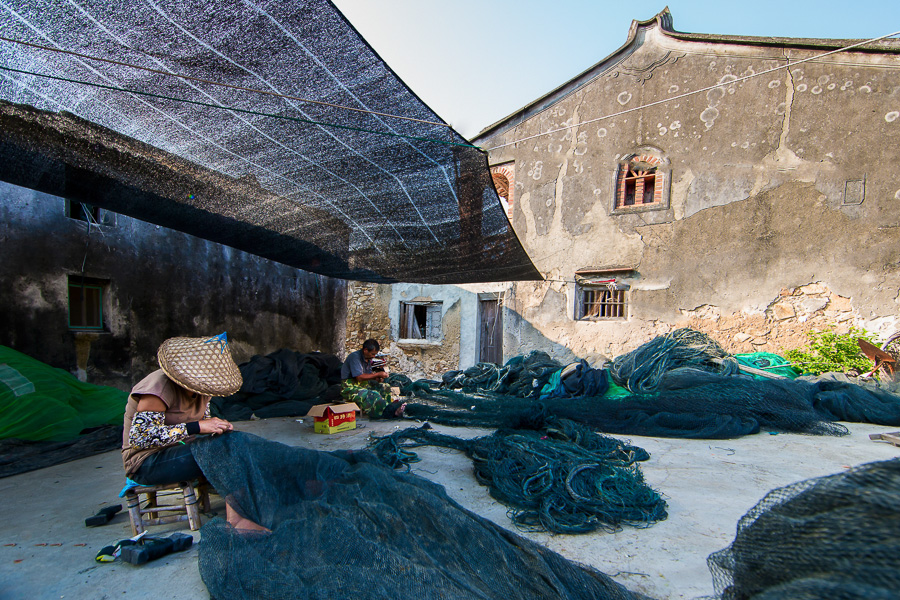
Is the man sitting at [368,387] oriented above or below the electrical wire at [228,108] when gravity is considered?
below

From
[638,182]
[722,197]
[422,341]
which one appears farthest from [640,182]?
[422,341]

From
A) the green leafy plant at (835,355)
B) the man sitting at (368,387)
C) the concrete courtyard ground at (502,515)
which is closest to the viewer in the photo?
the concrete courtyard ground at (502,515)

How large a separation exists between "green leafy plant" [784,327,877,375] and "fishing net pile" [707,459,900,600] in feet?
23.5

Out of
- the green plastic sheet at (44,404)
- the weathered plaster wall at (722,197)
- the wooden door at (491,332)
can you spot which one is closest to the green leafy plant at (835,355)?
the weathered plaster wall at (722,197)

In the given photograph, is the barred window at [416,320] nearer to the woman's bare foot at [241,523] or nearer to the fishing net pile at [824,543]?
the woman's bare foot at [241,523]

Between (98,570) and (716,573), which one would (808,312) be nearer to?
(716,573)

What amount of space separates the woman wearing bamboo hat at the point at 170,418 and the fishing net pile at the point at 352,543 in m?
0.13

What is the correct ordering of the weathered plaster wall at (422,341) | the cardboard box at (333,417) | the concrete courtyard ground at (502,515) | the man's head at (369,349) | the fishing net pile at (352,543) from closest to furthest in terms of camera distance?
the fishing net pile at (352,543), the concrete courtyard ground at (502,515), the cardboard box at (333,417), the man's head at (369,349), the weathered plaster wall at (422,341)

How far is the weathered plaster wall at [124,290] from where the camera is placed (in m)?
5.85

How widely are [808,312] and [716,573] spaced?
7600 millimetres

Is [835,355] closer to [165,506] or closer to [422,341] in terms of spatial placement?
[422,341]

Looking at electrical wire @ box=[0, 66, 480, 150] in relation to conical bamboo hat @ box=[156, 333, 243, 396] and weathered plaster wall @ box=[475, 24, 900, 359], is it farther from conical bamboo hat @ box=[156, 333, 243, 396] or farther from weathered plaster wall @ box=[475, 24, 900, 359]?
weathered plaster wall @ box=[475, 24, 900, 359]

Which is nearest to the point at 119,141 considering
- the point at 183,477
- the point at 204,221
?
the point at 204,221

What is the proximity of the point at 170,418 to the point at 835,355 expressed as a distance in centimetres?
861
